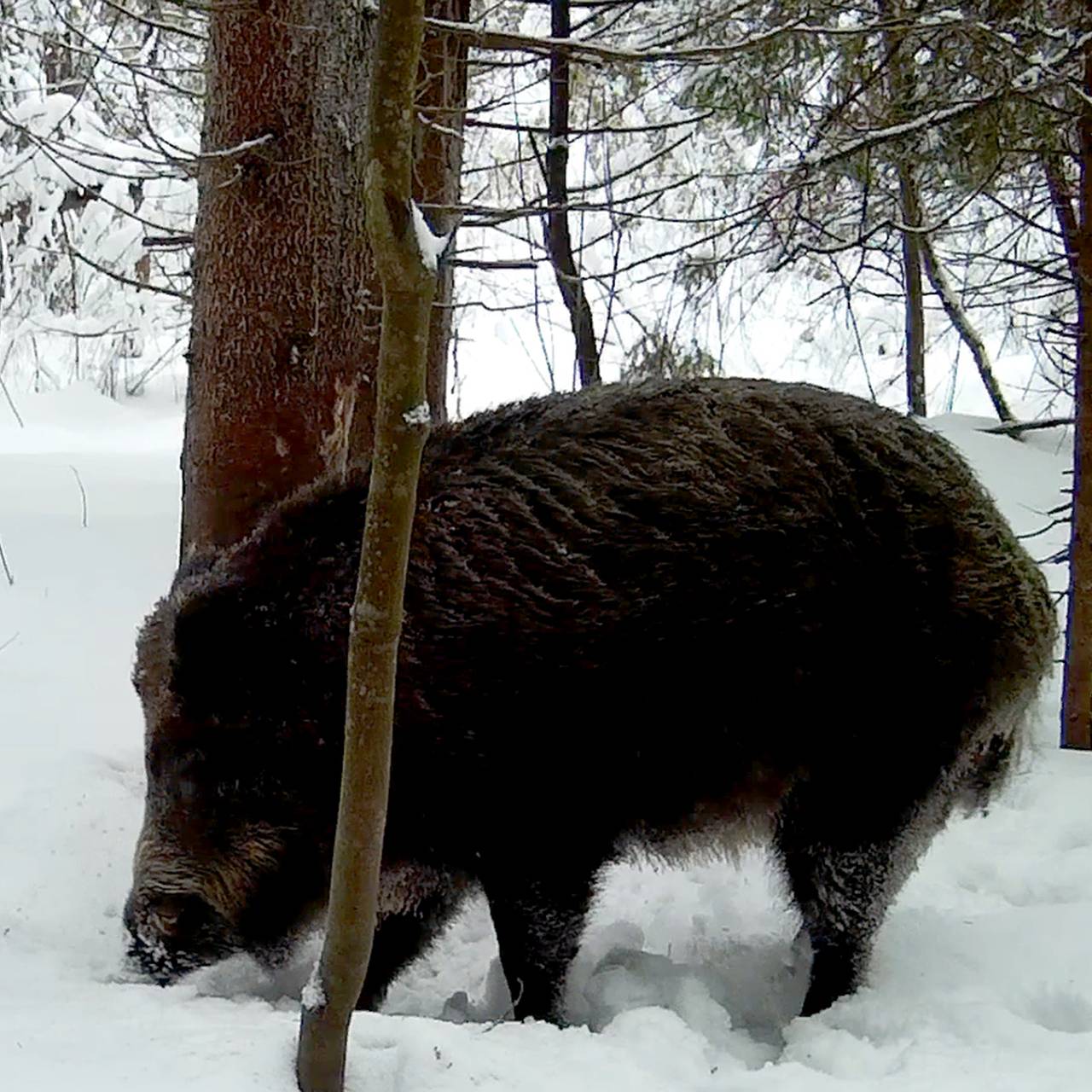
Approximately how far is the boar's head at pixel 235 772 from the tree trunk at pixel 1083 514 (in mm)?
3452

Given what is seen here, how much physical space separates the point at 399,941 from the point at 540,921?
51 cm

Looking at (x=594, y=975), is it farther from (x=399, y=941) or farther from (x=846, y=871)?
(x=846, y=871)

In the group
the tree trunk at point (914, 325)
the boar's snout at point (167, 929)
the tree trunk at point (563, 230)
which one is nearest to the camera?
the boar's snout at point (167, 929)

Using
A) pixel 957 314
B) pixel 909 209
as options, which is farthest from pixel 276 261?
pixel 957 314

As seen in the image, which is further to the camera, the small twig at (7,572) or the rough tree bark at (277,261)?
the small twig at (7,572)

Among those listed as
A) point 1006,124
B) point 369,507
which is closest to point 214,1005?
point 369,507

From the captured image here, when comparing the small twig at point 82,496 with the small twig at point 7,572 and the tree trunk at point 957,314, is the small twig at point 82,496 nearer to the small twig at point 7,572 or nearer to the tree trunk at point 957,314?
the small twig at point 7,572

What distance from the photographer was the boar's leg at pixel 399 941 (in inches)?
138

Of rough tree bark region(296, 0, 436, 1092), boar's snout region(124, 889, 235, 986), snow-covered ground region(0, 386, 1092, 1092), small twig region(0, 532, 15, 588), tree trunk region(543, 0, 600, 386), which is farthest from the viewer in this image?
tree trunk region(543, 0, 600, 386)

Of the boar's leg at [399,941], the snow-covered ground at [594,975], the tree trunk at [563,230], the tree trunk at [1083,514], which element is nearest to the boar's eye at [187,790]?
the snow-covered ground at [594,975]

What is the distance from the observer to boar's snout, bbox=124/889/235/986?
3188 millimetres

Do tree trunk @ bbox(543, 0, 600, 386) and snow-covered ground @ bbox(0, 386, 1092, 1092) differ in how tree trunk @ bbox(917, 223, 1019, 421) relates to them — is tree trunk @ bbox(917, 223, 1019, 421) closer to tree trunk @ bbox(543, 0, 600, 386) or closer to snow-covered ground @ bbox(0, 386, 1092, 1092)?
tree trunk @ bbox(543, 0, 600, 386)

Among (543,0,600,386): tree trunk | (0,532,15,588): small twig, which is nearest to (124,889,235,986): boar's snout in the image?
(0,532,15,588): small twig

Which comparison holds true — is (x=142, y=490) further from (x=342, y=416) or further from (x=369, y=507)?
(x=369, y=507)
